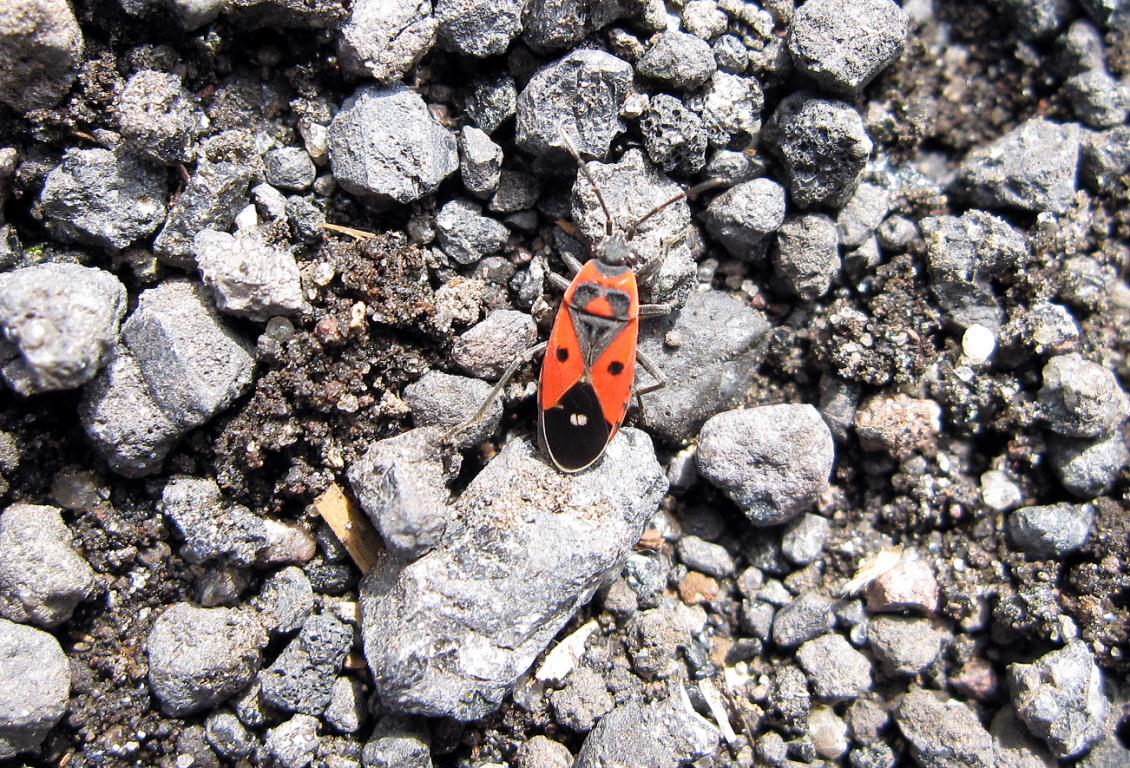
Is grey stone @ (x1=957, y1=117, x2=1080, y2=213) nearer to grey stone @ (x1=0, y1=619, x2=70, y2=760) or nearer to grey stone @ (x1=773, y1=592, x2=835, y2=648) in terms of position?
grey stone @ (x1=773, y1=592, x2=835, y2=648)

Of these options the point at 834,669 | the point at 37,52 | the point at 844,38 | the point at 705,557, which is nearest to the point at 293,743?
the point at 705,557

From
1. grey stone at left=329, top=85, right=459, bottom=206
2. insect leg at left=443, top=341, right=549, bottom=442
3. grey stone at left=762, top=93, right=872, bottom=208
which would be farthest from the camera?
grey stone at left=762, top=93, right=872, bottom=208

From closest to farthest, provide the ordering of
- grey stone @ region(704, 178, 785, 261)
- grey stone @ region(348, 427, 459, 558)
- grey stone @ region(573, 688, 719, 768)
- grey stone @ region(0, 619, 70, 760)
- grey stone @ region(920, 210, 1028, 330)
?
grey stone @ region(0, 619, 70, 760), grey stone @ region(348, 427, 459, 558), grey stone @ region(573, 688, 719, 768), grey stone @ region(704, 178, 785, 261), grey stone @ region(920, 210, 1028, 330)

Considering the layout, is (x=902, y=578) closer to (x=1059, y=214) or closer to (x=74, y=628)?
(x=1059, y=214)

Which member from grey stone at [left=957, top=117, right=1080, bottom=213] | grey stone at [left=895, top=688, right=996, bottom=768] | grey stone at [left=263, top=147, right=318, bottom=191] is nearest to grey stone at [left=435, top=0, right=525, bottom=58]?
grey stone at [left=263, top=147, right=318, bottom=191]

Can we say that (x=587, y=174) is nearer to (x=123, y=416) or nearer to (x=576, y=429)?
(x=576, y=429)

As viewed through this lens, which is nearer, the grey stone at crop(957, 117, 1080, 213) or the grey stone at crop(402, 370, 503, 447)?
the grey stone at crop(402, 370, 503, 447)

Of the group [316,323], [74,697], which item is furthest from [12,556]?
[316,323]
